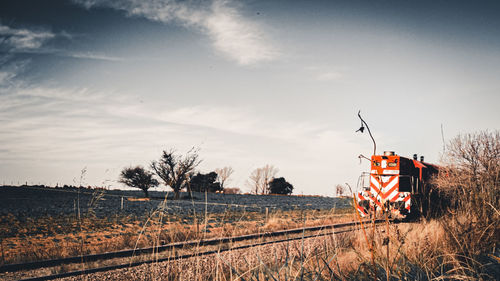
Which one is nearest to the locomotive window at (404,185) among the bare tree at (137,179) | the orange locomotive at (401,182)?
the orange locomotive at (401,182)

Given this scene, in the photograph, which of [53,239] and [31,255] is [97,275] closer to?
[31,255]

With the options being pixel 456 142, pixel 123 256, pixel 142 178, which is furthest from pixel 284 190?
pixel 123 256

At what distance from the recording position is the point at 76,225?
13.1 meters

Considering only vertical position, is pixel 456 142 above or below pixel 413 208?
above

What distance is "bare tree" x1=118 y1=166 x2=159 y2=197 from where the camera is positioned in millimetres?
36656

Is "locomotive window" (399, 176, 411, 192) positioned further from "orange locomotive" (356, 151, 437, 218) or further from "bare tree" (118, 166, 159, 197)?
"bare tree" (118, 166, 159, 197)

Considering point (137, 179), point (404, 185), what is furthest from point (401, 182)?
point (137, 179)

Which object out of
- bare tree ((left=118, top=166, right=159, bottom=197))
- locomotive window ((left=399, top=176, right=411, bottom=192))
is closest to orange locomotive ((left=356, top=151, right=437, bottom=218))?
locomotive window ((left=399, top=176, right=411, bottom=192))

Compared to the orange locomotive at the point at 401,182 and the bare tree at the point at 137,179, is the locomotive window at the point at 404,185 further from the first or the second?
the bare tree at the point at 137,179

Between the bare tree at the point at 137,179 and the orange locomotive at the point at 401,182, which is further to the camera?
the bare tree at the point at 137,179

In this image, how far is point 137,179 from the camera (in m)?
37.0

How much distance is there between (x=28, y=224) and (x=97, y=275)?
1068 centimetres

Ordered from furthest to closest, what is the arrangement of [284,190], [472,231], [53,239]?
1. [284,190]
2. [53,239]
3. [472,231]

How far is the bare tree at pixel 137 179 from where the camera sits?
36.7 m
